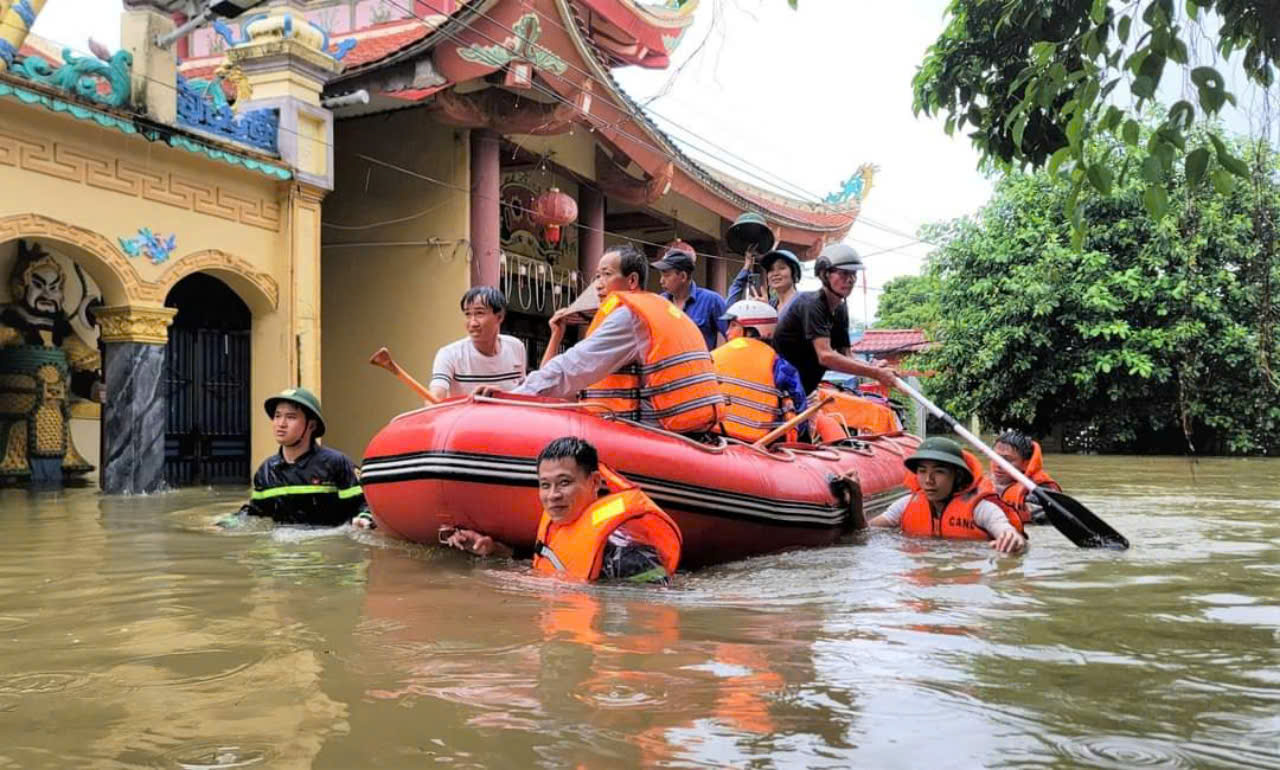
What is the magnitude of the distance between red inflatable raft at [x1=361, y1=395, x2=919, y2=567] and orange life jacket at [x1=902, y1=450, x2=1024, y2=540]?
0.65 metres

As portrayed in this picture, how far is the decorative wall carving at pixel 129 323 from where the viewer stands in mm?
8477

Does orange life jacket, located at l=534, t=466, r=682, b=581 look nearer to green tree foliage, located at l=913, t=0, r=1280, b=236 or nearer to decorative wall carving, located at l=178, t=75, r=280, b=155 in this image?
green tree foliage, located at l=913, t=0, r=1280, b=236

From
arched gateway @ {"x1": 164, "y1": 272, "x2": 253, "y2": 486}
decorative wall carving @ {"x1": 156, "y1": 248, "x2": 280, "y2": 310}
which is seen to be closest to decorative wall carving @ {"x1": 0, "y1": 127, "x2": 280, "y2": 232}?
decorative wall carving @ {"x1": 156, "y1": 248, "x2": 280, "y2": 310}

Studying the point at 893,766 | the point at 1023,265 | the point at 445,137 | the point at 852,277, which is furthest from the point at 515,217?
the point at 893,766

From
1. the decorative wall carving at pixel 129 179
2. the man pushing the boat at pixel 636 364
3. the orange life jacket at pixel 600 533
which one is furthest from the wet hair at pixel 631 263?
the decorative wall carving at pixel 129 179

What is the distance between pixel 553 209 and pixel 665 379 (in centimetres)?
812

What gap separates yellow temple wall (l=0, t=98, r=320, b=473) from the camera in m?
7.68

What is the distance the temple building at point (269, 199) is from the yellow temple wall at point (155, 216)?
0.7 inches

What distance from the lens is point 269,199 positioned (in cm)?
965

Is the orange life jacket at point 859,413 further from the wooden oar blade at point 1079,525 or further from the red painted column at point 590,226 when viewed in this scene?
the red painted column at point 590,226

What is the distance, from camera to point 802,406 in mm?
6031

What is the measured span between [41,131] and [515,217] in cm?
600

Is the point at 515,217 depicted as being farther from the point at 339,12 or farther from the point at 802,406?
the point at 802,406

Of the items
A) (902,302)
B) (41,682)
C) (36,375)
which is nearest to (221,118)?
(36,375)
